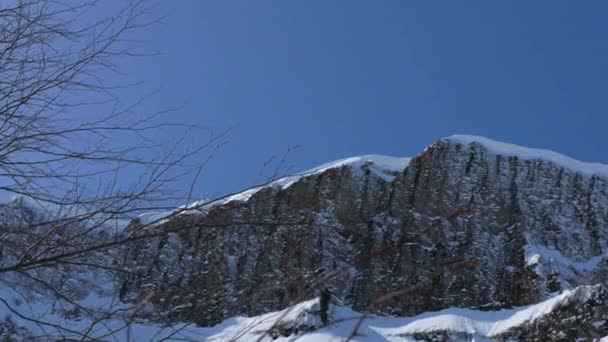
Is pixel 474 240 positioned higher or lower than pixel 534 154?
lower

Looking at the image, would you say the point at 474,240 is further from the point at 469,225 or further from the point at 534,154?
the point at 534,154

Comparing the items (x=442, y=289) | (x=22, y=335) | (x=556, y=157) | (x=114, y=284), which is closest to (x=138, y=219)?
(x=114, y=284)

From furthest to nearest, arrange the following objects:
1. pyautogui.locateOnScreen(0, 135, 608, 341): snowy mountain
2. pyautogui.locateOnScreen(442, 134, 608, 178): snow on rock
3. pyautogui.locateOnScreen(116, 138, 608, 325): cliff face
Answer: pyautogui.locateOnScreen(442, 134, 608, 178): snow on rock < pyautogui.locateOnScreen(116, 138, 608, 325): cliff face < pyautogui.locateOnScreen(0, 135, 608, 341): snowy mountain

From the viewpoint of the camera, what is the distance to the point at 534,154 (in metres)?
47.3

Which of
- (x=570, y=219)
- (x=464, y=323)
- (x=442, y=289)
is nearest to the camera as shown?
(x=464, y=323)

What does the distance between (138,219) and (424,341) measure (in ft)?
105

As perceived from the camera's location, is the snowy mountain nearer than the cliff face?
Yes

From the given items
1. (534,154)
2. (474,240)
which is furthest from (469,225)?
(534,154)

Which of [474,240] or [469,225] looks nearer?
[474,240]

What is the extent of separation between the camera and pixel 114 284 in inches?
127

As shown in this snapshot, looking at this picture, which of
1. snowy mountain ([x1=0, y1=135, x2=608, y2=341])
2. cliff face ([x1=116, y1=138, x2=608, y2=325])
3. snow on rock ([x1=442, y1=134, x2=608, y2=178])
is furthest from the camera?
snow on rock ([x1=442, y1=134, x2=608, y2=178])

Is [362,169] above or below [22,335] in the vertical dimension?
above

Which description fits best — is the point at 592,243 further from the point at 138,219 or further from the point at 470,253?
the point at 138,219

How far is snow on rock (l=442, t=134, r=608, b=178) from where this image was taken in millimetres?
46812
